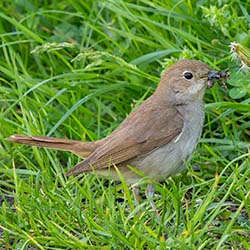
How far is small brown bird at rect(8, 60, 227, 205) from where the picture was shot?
5969mm

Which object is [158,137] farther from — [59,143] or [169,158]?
[59,143]

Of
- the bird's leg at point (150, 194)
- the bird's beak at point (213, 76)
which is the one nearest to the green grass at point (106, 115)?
the bird's leg at point (150, 194)

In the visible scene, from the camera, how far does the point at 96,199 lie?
237 inches

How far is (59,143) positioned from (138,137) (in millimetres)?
481

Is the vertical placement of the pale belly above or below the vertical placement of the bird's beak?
below

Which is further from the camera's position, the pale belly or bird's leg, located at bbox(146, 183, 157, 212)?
the pale belly

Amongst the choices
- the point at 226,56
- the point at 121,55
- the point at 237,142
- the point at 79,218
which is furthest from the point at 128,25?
the point at 79,218

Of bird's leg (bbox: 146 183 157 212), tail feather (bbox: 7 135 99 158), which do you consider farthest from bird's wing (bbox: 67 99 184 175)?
bird's leg (bbox: 146 183 157 212)

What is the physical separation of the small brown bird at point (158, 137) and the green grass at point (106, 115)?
0.14m

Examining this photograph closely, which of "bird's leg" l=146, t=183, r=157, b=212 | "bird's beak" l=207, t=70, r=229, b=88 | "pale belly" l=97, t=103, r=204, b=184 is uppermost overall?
"bird's beak" l=207, t=70, r=229, b=88

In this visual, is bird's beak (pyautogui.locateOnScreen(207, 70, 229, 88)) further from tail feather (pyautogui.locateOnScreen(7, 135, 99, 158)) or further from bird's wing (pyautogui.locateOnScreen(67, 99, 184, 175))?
tail feather (pyautogui.locateOnScreen(7, 135, 99, 158))

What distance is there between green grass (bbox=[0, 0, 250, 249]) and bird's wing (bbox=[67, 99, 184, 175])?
0.17 m

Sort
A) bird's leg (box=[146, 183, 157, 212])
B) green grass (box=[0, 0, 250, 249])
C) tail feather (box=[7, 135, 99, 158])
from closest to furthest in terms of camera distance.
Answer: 1. green grass (box=[0, 0, 250, 249])
2. bird's leg (box=[146, 183, 157, 212])
3. tail feather (box=[7, 135, 99, 158])

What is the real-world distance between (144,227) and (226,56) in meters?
1.83
